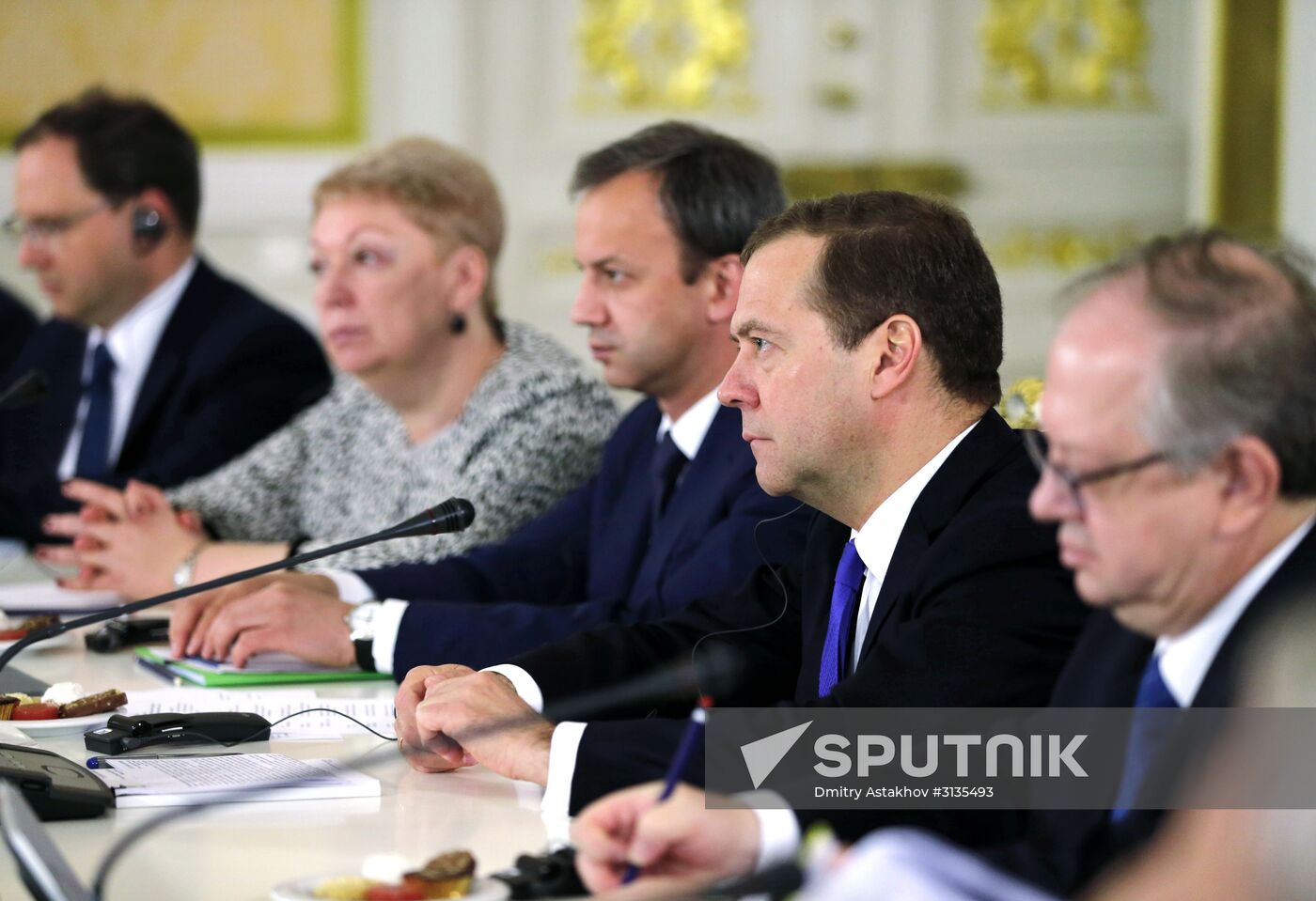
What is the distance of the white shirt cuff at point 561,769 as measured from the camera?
1.60 metres

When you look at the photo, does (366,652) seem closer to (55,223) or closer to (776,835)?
(776,835)

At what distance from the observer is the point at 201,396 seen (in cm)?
368

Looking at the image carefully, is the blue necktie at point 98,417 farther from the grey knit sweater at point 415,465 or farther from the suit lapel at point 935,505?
the suit lapel at point 935,505

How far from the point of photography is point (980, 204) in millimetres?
5559

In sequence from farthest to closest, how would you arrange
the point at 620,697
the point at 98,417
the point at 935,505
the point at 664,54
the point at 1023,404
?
the point at 664,54
the point at 98,417
the point at 1023,404
the point at 935,505
the point at 620,697

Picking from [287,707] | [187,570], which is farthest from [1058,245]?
[287,707]

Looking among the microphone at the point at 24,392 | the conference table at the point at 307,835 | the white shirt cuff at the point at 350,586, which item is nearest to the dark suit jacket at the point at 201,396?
the microphone at the point at 24,392

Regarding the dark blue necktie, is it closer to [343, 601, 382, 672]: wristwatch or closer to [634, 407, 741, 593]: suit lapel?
[634, 407, 741, 593]: suit lapel

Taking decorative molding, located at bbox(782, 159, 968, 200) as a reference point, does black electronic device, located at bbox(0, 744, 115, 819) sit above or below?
below

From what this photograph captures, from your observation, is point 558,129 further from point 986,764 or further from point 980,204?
point 986,764

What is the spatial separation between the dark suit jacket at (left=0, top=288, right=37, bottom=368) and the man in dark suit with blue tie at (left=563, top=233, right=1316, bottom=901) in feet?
13.0

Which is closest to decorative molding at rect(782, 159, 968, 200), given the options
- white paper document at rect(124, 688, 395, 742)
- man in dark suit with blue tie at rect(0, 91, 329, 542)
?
man in dark suit with blue tie at rect(0, 91, 329, 542)

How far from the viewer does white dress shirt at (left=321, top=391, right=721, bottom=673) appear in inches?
89.0

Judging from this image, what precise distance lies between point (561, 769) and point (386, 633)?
697mm
